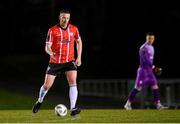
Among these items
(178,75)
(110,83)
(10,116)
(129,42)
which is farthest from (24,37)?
(10,116)

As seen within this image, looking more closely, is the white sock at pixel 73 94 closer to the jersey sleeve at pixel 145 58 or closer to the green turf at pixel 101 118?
the green turf at pixel 101 118

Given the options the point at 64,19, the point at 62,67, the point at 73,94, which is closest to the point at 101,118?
the point at 73,94

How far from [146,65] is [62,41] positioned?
595 cm

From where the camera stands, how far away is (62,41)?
18.8m

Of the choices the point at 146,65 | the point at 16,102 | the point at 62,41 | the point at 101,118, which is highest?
the point at 62,41

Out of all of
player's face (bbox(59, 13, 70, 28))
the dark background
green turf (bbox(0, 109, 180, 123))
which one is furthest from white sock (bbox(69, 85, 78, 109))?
the dark background

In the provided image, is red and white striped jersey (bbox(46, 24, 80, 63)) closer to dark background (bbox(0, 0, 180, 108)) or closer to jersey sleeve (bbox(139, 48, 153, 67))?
jersey sleeve (bbox(139, 48, 153, 67))

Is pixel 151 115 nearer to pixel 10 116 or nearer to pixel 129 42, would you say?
pixel 10 116

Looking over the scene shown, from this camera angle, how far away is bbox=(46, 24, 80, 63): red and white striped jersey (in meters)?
18.8

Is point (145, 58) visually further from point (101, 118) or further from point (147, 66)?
point (101, 118)

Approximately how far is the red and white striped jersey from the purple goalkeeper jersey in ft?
18.2

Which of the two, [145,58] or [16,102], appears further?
[16,102]

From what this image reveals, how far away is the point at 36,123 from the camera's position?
1678 centimetres

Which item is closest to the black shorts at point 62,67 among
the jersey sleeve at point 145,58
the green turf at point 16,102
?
the jersey sleeve at point 145,58
